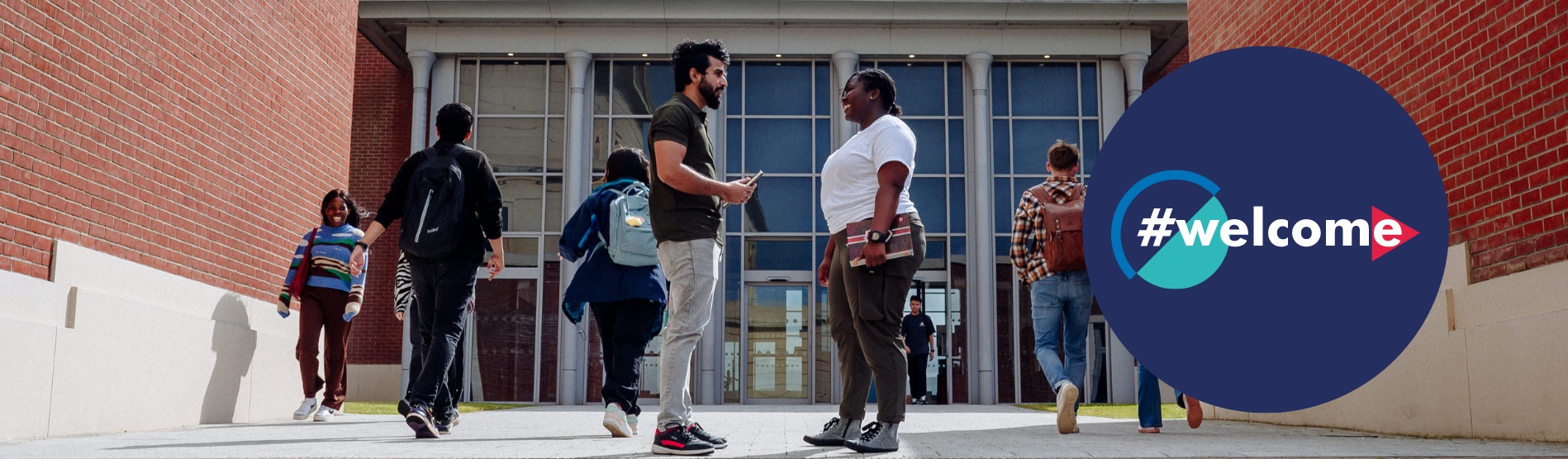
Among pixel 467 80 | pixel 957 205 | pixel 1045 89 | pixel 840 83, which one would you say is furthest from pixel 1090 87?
pixel 467 80

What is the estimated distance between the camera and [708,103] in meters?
4.93

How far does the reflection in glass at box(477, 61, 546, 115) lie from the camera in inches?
749

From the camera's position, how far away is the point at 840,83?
18672 millimetres

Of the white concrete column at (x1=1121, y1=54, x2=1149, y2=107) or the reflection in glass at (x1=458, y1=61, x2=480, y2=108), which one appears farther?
the reflection in glass at (x1=458, y1=61, x2=480, y2=108)

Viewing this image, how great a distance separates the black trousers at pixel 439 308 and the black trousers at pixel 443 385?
0.06 metres

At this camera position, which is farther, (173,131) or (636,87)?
(636,87)

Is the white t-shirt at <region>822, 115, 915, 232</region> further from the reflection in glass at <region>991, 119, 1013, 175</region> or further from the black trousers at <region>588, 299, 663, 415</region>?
the reflection in glass at <region>991, 119, 1013, 175</region>

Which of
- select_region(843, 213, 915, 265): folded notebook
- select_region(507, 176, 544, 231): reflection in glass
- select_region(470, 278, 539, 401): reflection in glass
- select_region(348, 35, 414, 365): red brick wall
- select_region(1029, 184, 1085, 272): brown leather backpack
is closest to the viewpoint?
select_region(843, 213, 915, 265): folded notebook

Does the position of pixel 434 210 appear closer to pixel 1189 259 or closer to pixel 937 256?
pixel 1189 259

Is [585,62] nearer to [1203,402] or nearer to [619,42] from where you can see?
[619,42]

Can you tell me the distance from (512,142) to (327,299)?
36.8ft

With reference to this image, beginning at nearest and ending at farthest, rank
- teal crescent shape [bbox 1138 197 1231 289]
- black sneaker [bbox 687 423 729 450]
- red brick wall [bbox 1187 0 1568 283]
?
black sneaker [bbox 687 423 729 450] < red brick wall [bbox 1187 0 1568 283] < teal crescent shape [bbox 1138 197 1231 289]

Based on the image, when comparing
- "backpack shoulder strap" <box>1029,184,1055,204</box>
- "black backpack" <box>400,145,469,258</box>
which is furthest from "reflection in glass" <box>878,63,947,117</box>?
"black backpack" <box>400,145,469,258</box>

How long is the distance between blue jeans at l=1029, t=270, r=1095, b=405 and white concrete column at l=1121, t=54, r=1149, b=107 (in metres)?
13.1
